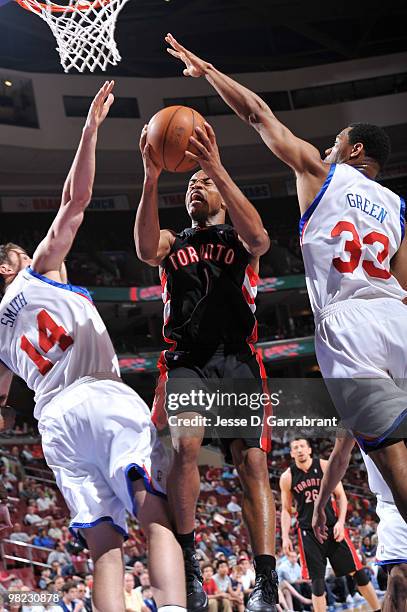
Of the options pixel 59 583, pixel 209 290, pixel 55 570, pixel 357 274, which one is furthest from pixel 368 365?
pixel 55 570

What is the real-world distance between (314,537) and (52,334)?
4093 millimetres

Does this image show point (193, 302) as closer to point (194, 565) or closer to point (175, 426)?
point (175, 426)

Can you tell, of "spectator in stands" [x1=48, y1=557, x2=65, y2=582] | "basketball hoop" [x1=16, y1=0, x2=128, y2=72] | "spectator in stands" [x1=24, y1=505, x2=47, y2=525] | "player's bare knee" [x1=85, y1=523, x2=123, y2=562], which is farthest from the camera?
"spectator in stands" [x1=24, y1=505, x2=47, y2=525]

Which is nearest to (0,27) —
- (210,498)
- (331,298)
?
(210,498)

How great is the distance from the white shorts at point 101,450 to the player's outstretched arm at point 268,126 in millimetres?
1481

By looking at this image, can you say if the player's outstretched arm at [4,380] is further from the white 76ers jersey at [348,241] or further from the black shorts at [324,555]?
the black shorts at [324,555]

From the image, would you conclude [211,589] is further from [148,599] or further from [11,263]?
[11,263]

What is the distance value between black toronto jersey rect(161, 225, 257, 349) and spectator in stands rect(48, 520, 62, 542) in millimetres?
7399

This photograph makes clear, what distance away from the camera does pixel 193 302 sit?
446 cm

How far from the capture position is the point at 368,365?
11.8 feet

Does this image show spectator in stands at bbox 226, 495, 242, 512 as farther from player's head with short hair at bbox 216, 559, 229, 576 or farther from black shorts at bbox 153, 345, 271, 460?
black shorts at bbox 153, 345, 271, 460

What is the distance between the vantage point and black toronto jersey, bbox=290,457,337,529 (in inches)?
291

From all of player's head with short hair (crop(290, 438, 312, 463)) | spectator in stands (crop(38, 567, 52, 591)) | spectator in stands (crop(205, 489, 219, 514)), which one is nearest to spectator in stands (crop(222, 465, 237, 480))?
spectator in stands (crop(205, 489, 219, 514))

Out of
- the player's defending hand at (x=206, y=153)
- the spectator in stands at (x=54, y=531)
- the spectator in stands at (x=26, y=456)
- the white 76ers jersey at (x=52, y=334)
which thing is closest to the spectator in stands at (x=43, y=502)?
the spectator in stands at (x=54, y=531)
